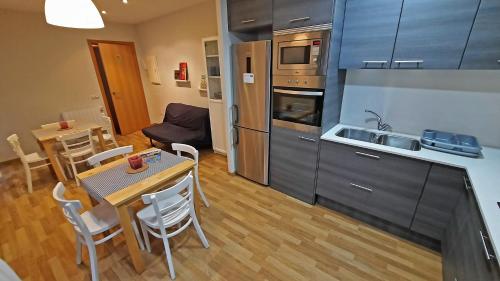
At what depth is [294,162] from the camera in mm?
2361

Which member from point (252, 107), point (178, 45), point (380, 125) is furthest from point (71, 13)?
point (178, 45)

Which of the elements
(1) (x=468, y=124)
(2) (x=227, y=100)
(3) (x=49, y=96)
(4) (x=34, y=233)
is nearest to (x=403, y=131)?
(1) (x=468, y=124)

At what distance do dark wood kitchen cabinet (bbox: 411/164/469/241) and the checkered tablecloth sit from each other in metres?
2.09

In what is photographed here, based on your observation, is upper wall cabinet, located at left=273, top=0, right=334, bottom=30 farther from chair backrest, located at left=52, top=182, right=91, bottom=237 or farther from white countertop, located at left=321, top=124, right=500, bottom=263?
chair backrest, located at left=52, top=182, right=91, bottom=237

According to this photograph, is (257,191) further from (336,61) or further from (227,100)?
Result: (336,61)

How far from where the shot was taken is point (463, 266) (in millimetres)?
1190

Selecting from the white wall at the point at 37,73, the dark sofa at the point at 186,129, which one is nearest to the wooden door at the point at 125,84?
the white wall at the point at 37,73

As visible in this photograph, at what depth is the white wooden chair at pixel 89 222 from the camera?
1.32 m

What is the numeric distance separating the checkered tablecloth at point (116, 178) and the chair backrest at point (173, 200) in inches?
11.5

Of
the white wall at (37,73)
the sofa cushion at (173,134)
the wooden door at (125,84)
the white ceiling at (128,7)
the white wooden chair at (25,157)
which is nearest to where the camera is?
the white wooden chair at (25,157)

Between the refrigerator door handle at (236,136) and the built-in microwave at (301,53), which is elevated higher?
the built-in microwave at (301,53)

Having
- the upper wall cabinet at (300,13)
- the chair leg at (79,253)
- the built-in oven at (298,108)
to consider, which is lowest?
the chair leg at (79,253)

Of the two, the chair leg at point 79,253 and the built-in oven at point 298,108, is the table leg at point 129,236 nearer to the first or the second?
the chair leg at point 79,253

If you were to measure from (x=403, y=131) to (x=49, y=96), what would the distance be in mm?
5775
